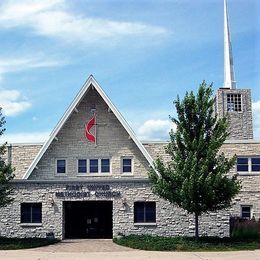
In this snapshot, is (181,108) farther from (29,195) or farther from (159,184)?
(29,195)

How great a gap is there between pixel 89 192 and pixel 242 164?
11.7 m

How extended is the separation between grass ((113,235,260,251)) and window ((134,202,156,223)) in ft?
11.7

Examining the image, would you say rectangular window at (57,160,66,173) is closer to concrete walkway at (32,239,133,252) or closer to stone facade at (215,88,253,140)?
concrete walkway at (32,239,133,252)

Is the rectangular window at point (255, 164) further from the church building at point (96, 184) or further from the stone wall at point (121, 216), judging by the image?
the stone wall at point (121, 216)

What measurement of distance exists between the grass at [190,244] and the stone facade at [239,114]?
55.7 ft

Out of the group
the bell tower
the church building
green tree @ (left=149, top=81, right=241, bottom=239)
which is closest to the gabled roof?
the church building

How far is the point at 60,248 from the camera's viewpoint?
26.1 meters

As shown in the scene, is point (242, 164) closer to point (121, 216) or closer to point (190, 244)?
point (121, 216)

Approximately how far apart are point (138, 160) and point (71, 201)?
508 cm

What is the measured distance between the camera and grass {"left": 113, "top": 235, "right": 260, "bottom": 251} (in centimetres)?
2466

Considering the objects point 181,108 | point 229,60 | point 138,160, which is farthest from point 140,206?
point 229,60

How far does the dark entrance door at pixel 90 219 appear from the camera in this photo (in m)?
34.1

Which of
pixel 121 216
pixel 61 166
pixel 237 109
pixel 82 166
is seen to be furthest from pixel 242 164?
pixel 61 166

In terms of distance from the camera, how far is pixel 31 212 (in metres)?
31.9
